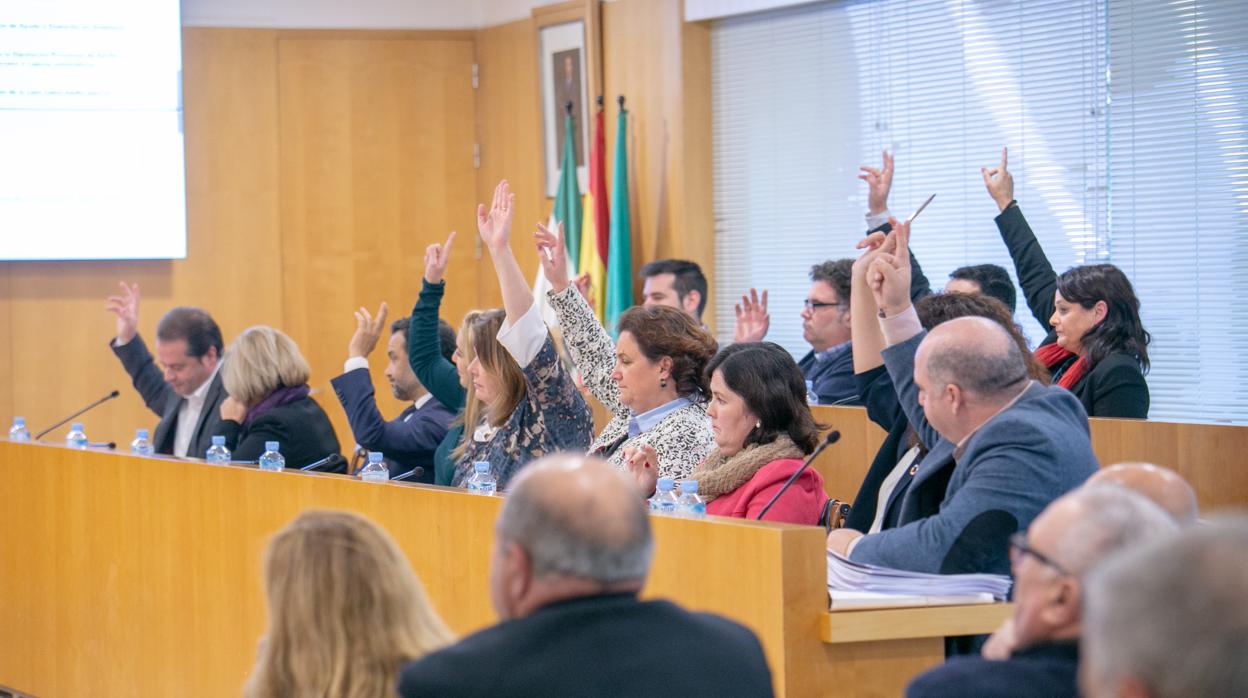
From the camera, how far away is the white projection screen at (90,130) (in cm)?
777

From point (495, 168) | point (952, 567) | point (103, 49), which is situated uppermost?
point (103, 49)

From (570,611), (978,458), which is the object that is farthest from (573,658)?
(978,458)

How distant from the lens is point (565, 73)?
8.23 metres

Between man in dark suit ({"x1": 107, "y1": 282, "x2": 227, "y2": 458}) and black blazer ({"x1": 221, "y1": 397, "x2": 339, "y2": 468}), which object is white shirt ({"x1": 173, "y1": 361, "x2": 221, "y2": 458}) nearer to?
man in dark suit ({"x1": 107, "y1": 282, "x2": 227, "y2": 458})

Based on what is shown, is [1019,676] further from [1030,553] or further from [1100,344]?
[1100,344]

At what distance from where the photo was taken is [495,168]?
878cm

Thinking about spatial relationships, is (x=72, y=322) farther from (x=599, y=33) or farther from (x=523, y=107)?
(x=599, y=33)

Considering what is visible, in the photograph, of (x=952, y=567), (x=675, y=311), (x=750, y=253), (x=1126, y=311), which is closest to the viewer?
(x=952, y=567)

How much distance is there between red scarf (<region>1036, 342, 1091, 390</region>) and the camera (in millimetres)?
4723

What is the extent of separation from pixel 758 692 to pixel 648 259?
611 centimetres

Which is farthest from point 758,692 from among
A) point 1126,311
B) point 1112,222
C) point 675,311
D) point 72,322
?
point 72,322

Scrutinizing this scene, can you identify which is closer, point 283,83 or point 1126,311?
point 1126,311

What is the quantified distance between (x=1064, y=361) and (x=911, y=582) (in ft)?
7.55

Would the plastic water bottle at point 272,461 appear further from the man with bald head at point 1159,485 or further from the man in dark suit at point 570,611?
the man with bald head at point 1159,485
